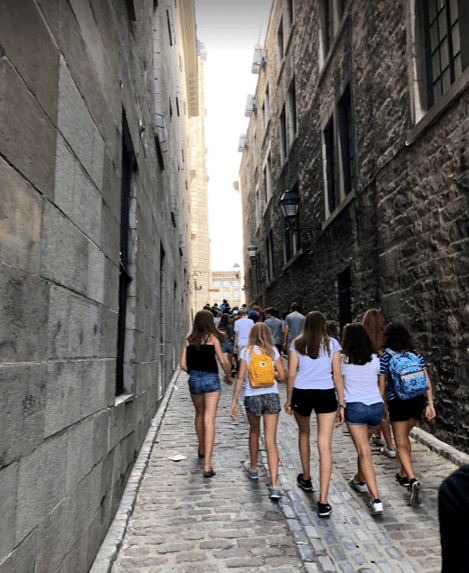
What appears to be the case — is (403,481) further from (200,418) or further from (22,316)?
(22,316)

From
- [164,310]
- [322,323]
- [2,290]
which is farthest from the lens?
[164,310]

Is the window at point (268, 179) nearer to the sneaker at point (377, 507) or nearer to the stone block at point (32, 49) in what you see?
the sneaker at point (377, 507)

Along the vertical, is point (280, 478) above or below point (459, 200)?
below

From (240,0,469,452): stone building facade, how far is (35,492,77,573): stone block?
453 cm

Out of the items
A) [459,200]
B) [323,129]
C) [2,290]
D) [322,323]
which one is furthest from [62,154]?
[323,129]

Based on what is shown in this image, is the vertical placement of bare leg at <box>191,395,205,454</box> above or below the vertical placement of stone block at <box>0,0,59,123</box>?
below

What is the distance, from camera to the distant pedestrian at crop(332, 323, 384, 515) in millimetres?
4479

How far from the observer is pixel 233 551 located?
362 centimetres

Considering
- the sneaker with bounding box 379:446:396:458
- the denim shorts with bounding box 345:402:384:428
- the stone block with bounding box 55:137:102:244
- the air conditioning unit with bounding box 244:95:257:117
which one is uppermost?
the air conditioning unit with bounding box 244:95:257:117

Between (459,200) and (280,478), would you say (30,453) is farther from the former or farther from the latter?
(459,200)

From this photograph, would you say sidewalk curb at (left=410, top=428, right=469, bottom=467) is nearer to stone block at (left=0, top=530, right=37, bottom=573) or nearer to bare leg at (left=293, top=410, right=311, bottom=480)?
bare leg at (left=293, top=410, right=311, bottom=480)

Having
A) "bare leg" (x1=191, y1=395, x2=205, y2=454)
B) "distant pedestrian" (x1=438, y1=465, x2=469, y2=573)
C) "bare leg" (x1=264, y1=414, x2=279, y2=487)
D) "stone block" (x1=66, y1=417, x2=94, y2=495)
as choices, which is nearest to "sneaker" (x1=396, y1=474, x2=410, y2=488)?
"bare leg" (x1=264, y1=414, x2=279, y2=487)

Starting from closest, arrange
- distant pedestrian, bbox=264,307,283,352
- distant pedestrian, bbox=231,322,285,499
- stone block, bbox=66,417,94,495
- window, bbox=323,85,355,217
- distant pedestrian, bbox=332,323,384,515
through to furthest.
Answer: stone block, bbox=66,417,94,495 → distant pedestrian, bbox=332,323,384,515 → distant pedestrian, bbox=231,322,285,499 → window, bbox=323,85,355,217 → distant pedestrian, bbox=264,307,283,352

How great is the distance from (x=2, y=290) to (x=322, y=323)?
339cm
